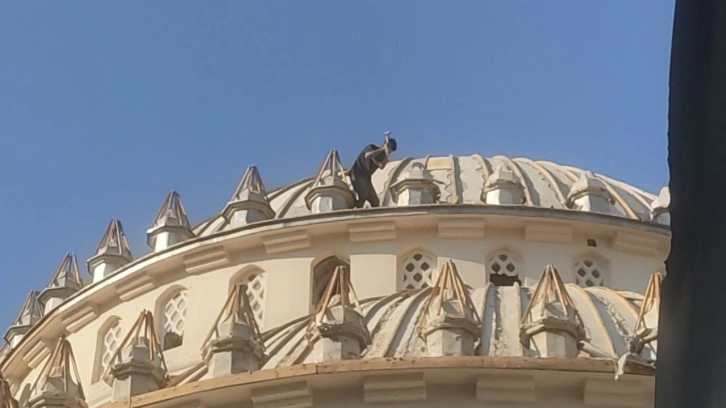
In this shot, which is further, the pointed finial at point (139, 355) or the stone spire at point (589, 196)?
the stone spire at point (589, 196)

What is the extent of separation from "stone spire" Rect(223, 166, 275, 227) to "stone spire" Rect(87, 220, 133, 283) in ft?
9.04

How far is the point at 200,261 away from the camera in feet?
83.5

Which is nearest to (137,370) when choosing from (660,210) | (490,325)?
(490,325)

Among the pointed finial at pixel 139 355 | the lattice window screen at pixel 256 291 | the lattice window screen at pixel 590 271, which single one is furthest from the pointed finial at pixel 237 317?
the lattice window screen at pixel 590 271

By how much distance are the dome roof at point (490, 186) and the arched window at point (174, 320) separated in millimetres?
1783

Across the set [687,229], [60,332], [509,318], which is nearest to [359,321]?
[509,318]

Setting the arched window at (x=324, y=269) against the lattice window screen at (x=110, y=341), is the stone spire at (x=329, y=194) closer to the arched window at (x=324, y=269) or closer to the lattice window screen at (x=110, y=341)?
the arched window at (x=324, y=269)

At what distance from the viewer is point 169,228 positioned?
28.0 meters

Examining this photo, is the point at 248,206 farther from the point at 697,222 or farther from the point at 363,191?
the point at 697,222

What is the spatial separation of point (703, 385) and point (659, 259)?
23.2m

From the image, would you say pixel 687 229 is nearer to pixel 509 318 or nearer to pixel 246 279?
pixel 509 318

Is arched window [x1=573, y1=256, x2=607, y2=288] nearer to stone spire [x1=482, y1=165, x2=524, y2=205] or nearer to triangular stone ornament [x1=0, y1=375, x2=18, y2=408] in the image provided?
stone spire [x1=482, y1=165, x2=524, y2=205]

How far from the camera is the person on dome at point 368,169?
26.5 meters

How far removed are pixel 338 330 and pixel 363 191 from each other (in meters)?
9.37
